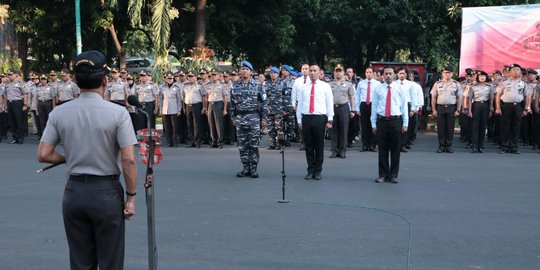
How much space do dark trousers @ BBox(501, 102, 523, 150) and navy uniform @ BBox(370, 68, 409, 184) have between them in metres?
5.71

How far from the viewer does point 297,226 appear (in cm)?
874

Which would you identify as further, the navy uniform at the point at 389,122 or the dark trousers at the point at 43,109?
the dark trousers at the point at 43,109

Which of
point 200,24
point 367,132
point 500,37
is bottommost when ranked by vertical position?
point 367,132

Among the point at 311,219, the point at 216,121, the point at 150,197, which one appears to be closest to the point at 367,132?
the point at 216,121

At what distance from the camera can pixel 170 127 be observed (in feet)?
65.2

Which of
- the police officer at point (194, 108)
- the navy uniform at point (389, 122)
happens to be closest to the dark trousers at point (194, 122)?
the police officer at point (194, 108)

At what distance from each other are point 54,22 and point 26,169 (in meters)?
17.1

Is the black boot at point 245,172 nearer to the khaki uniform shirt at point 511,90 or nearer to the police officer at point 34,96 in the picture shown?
the khaki uniform shirt at point 511,90

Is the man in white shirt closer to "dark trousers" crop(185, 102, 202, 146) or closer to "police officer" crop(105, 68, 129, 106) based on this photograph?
"dark trousers" crop(185, 102, 202, 146)

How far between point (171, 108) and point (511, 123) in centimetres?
853

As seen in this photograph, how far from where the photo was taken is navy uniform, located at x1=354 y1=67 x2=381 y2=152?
18.0 metres

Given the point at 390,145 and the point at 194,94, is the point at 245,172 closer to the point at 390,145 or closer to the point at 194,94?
the point at 390,145

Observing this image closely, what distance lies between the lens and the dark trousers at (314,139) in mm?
12883

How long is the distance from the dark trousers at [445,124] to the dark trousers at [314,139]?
17.6 feet
